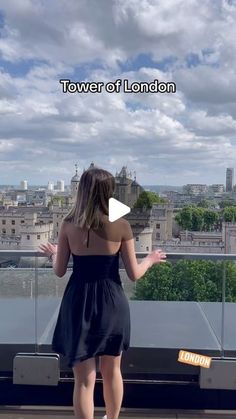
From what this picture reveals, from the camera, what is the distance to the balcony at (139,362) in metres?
2.74

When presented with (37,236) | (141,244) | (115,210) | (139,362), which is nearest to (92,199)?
(115,210)

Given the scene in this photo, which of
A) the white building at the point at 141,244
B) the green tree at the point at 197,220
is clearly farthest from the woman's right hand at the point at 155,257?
the green tree at the point at 197,220

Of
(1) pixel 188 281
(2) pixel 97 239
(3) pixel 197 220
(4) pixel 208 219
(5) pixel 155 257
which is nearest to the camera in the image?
(2) pixel 97 239

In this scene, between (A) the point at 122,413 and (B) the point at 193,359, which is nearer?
(A) the point at 122,413

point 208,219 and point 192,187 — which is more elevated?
point 192,187

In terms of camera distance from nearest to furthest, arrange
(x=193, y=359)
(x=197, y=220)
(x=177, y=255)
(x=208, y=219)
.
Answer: (x=193, y=359)
(x=177, y=255)
(x=208, y=219)
(x=197, y=220)

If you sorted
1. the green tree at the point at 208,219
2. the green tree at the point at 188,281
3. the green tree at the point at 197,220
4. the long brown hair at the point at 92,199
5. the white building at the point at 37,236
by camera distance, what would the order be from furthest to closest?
the green tree at the point at 197,220
the green tree at the point at 208,219
the white building at the point at 37,236
the green tree at the point at 188,281
the long brown hair at the point at 92,199

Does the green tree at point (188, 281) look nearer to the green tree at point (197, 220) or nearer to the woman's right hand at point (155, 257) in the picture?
the woman's right hand at point (155, 257)

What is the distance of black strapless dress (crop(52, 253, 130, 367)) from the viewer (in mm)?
1979

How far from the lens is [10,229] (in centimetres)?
3581

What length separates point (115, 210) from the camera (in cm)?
200

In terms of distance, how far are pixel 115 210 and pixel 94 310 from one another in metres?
0.44

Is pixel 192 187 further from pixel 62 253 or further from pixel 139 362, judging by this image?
pixel 62 253

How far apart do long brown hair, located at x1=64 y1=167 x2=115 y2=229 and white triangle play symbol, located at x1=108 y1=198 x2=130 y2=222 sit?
21 millimetres
